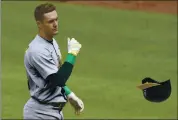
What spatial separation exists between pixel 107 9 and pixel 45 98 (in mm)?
13622

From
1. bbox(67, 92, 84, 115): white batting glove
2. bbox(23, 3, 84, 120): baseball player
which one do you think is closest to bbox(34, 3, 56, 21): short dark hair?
bbox(23, 3, 84, 120): baseball player

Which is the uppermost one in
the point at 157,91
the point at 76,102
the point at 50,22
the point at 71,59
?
the point at 157,91

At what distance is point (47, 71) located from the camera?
5.05 metres

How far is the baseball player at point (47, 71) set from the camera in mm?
5070

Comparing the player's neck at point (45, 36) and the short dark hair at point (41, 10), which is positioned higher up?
the short dark hair at point (41, 10)

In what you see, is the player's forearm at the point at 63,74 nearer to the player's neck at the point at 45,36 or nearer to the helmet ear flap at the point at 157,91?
the player's neck at the point at 45,36

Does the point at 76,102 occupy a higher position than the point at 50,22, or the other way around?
the point at 50,22

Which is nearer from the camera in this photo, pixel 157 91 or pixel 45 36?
pixel 45 36

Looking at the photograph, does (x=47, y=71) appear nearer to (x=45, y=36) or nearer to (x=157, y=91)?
(x=45, y=36)

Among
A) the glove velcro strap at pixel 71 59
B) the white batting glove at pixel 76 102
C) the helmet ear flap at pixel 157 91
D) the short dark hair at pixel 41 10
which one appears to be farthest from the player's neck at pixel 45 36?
the helmet ear flap at pixel 157 91

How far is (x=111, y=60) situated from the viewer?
43.1 feet

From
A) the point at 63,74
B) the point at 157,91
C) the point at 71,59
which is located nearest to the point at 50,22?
the point at 71,59

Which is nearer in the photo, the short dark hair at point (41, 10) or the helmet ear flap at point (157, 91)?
the short dark hair at point (41, 10)

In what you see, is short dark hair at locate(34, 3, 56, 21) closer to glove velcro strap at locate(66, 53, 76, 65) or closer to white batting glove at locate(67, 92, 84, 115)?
glove velcro strap at locate(66, 53, 76, 65)
